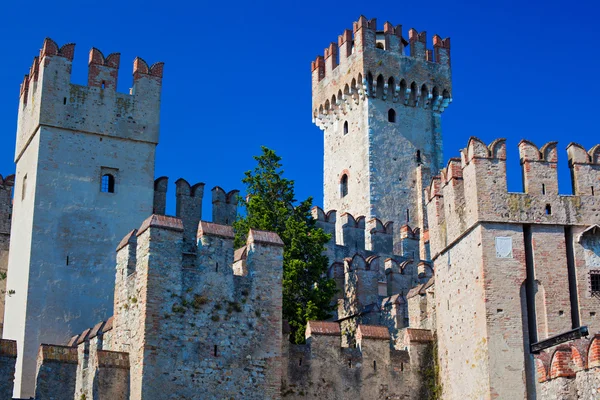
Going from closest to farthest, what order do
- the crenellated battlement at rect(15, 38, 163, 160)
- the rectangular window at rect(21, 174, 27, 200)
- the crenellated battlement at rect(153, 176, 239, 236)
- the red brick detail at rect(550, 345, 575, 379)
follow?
1. the red brick detail at rect(550, 345, 575, 379)
2. the crenellated battlement at rect(15, 38, 163, 160)
3. the rectangular window at rect(21, 174, 27, 200)
4. the crenellated battlement at rect(153, 176, 239, 236)

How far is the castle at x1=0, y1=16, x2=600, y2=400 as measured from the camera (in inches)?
926

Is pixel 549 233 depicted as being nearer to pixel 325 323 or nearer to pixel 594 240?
pixel 594 240

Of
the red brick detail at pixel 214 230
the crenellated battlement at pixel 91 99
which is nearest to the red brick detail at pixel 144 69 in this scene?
the crenellated battlement at pixel 91 99

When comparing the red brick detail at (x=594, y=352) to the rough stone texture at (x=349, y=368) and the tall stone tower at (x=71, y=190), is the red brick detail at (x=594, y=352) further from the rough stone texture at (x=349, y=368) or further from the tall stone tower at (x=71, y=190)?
the tall stone tower at (x=71, y=190)

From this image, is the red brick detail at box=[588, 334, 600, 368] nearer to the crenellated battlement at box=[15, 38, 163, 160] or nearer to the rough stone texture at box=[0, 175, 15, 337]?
the crenellated battlement at box=[15, 38, 163, 160]

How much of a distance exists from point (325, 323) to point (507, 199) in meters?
5.68

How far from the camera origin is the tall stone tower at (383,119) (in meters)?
A: 50.5

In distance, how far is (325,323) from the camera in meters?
26.4

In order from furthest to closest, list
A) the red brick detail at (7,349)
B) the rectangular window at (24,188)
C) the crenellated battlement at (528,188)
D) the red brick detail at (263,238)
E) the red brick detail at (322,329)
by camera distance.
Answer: the rectangular window at (24,188) → the red brick detail at (322,329) → the red brick detail at (263,238) → the crenellated battlement at (528,188) → the red brick detail at (7,349)

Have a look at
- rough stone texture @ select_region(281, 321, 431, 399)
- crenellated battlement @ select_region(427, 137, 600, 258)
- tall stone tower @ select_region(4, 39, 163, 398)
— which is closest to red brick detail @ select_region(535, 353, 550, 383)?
crenellated battlement @ select_region(427, 137, 600, 258)

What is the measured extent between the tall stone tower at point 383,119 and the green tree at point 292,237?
15.2 m

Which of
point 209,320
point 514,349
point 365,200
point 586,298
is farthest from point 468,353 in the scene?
point 365,200

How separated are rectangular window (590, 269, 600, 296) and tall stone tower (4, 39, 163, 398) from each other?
15316 mm

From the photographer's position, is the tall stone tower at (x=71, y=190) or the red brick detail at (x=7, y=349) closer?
the red brick detail at (x=7, y=349)
